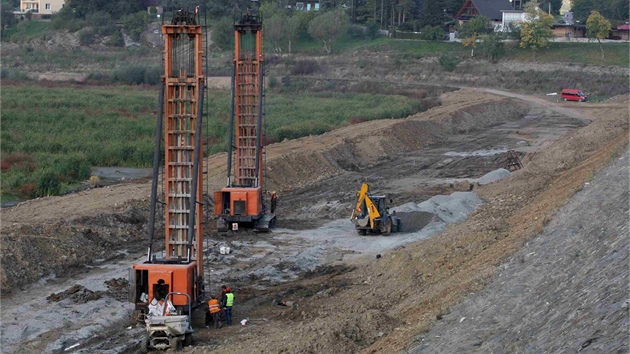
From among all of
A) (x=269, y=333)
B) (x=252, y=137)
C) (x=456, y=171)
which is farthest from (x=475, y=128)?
(x=269, y=333)

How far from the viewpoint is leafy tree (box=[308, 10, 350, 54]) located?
11456cm

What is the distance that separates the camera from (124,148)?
4634 centimetres

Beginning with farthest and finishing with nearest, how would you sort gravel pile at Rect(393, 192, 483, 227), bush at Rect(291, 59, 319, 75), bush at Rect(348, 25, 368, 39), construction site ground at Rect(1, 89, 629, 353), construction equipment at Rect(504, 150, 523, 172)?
bush at Rect(348, 25, 368, 39), bush at Rect(291, 59, 319, 75), construction equipment at Rect(504, 150, 523, 172), gravel pile at Rect(393, 192, 483, 227), construction site ground at Rect(1, 89, 629, 353)

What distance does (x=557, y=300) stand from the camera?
15.8 metres

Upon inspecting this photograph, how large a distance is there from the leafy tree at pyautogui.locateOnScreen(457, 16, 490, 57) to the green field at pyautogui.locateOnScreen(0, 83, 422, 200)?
86.2ft

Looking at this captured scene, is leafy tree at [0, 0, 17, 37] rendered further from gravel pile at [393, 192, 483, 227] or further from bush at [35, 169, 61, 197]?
gravel pile at [393, 192, 483, 227]

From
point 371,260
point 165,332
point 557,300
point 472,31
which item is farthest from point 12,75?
point 557,300

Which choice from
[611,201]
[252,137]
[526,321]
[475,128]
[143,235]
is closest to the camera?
[526,321]

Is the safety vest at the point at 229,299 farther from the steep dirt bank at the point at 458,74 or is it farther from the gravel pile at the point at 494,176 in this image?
the steep dirt bank at the point at 458,74

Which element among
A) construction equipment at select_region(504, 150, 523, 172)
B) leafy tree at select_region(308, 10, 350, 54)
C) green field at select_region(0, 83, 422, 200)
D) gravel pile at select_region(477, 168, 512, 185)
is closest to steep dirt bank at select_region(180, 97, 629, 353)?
gravel pile at select_region(477, 168, 512, 185)

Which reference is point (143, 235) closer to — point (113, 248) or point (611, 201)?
point (113, 248)

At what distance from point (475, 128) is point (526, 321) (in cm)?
5304

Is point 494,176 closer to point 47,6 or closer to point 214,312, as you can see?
point 214,312

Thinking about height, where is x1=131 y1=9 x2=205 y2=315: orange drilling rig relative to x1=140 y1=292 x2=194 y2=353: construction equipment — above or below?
above
